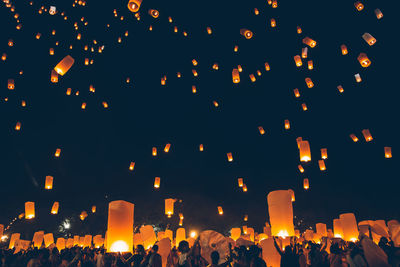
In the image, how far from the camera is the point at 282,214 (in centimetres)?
566

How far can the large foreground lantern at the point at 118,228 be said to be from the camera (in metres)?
5.22

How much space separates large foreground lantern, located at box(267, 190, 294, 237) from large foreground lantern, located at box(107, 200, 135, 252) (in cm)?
274

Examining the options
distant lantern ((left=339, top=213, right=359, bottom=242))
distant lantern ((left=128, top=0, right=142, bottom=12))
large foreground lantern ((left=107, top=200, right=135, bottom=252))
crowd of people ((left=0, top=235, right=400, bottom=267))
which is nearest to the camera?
crowd of people ((left=0, top=235, right=400, bottom=267))

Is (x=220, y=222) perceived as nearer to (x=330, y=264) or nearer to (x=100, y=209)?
(x=100, y=209)

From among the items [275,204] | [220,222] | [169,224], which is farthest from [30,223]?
[275,204]

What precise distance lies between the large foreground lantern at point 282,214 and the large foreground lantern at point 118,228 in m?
2.74

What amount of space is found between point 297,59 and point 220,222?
13104mm

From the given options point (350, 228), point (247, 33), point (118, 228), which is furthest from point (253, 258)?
point (350, 228)

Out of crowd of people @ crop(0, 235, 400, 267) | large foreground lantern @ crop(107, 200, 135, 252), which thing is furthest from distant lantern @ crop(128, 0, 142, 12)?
crowd of people @ crop(0, 235, 400, 267)

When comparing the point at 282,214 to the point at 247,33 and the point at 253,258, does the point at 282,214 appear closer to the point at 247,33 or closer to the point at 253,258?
the point at 253,258

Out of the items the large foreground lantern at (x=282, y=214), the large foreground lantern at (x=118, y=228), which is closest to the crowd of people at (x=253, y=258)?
the large foreground lantern at (x=118, y=228)

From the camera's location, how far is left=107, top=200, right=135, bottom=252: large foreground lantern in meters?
5.22

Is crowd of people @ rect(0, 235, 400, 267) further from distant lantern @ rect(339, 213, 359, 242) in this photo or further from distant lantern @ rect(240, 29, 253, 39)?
distant lantern @ rect(240, 29, 253, 39)

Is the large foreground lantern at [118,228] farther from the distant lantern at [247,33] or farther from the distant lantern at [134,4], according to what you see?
the distant lantern at [247,33]
